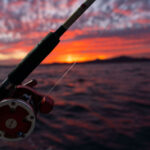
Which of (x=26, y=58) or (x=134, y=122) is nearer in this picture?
(x=26, y=58)

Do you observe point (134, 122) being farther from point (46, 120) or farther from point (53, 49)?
point (53, 49)

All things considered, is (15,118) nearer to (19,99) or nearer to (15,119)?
(15,119)

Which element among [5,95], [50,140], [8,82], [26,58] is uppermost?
[26,58]

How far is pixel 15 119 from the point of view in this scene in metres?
1.89

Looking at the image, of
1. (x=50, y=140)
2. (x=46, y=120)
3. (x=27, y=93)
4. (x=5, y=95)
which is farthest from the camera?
(x=46, y=120)

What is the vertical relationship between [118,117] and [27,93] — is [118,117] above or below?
above

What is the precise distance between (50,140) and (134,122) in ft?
10.2

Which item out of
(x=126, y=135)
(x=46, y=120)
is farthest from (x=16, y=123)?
(x=46, y=120)

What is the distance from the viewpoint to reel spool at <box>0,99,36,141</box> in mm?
1845

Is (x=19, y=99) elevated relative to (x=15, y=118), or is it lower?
elevated

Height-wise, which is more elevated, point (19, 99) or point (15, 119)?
point (19, 99)

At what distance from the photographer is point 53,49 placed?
6.19 ft

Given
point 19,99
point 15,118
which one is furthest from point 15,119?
point 19,99

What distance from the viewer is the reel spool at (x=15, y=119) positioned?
184cm
